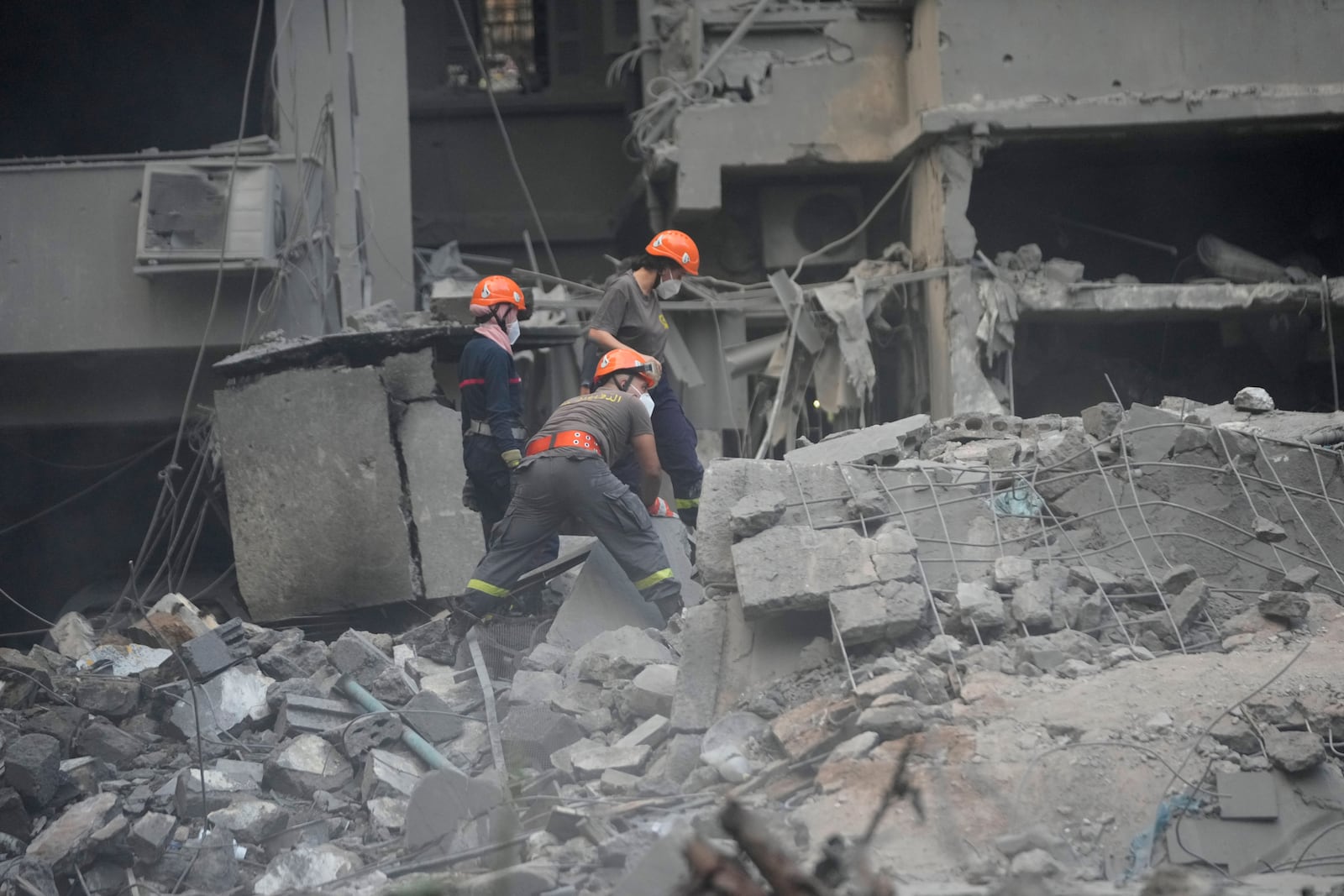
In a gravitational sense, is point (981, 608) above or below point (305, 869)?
above

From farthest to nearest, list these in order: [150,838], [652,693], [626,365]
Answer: [626,365]
[652,693]
[150,838]

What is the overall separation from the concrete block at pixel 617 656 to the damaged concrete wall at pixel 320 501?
6.65 ft

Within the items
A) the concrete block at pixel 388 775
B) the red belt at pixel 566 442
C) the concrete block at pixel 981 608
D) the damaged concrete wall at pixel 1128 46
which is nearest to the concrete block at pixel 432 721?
the concrete block at pixel 388 775

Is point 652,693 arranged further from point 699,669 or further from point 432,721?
point 432,721

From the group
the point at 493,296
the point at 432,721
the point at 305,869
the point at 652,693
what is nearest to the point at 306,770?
the point at 432,721

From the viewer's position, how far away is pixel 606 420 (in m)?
6.39

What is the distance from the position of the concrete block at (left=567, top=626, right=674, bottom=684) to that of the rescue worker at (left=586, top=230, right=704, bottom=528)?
134 centimetres

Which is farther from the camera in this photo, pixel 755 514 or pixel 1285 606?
pixel 755 514

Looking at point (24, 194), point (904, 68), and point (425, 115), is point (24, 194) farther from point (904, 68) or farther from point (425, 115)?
point (904, 68)

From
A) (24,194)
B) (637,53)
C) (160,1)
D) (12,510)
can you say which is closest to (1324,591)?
(637,53)

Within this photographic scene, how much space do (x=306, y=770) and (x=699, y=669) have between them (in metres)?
1.66

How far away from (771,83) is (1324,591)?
580 cm

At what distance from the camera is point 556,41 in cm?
1352

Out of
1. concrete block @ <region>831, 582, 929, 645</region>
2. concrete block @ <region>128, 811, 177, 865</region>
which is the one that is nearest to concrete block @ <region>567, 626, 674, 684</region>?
concrete block @ <region>831, 582, 929, 645</region>
